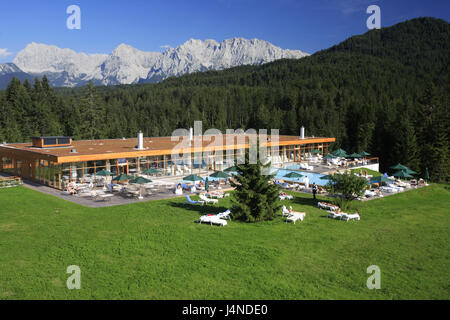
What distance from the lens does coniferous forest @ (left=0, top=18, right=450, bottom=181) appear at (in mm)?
37969

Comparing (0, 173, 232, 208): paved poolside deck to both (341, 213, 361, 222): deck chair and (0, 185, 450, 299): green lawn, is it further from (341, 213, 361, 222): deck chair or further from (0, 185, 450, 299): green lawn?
(341, 213, 361, 222): deck chair

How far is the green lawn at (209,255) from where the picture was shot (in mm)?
8305

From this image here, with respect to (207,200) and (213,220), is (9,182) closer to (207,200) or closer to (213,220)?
(207,200)

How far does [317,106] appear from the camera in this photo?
65438 mm

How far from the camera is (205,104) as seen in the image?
69500 mm

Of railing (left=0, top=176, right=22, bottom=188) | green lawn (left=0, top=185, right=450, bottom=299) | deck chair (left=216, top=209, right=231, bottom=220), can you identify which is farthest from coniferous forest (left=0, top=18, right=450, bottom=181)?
deck chair (left=216, top=209, right=231, bottom=220)

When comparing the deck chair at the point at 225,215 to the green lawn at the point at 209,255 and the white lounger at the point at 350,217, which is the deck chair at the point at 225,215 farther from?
the white lounger at the point at 350,217

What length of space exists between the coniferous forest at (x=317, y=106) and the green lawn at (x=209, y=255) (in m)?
25.7

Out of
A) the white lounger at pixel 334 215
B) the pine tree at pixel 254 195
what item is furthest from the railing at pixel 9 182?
the white lounger at pixel 334 215

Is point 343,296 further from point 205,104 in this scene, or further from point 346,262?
point 205,104

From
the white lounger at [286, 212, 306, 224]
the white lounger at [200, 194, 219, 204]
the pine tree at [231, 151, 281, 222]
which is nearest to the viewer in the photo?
the pine tree at [231, 151, 281, 222]

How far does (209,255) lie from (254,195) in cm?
457

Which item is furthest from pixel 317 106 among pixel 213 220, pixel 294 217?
pixel 213 220

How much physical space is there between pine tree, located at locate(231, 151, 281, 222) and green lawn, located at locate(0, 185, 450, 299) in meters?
0.60
